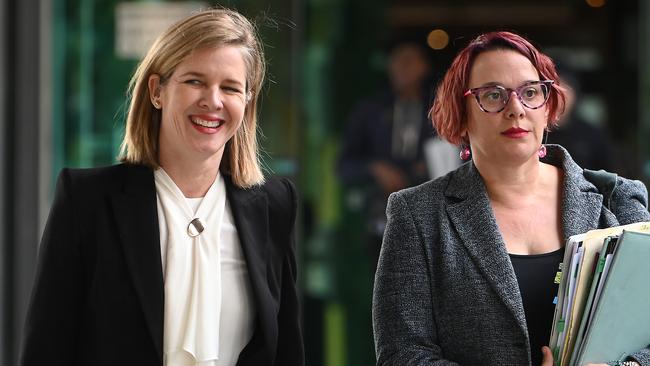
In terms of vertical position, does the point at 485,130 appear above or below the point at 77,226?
above

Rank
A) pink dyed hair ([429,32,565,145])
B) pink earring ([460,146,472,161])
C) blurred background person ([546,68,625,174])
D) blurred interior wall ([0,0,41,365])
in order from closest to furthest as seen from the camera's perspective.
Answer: pink dyed hair ([429,32,565,145])
pink earring ([460,146,472,161])
blurred background person ([546,68,625,174])
blurred interior wall ([0,0,41,365])

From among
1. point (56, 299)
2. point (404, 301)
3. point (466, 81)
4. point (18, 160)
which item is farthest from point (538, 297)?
point (18, 160)

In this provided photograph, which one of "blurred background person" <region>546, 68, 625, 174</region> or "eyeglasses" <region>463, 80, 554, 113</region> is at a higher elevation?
"eyeglasses" <region>463, 80, 554, 113</region>

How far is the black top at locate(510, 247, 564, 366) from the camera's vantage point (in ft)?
9.51

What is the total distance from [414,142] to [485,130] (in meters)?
4.01

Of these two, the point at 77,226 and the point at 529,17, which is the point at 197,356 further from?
the point at 529,17

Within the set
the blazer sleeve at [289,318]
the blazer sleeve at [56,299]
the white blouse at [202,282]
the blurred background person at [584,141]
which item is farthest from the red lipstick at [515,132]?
the blurred background person at [584,141]

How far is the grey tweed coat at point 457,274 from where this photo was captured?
288 centimetres

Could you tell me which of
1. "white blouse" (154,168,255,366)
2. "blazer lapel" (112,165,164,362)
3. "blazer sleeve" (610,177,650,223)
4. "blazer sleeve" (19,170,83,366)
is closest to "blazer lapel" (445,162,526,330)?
"blazer sleeve" (610,177,650,223)

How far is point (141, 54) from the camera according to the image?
7172 mm

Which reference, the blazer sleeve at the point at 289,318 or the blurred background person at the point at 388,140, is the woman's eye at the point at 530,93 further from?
the blurred background person at the point at 388,140

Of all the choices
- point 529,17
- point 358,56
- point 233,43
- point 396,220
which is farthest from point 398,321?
point 529,17

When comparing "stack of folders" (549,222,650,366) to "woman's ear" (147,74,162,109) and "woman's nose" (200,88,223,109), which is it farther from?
"woman's ear" (147,74,162,109)

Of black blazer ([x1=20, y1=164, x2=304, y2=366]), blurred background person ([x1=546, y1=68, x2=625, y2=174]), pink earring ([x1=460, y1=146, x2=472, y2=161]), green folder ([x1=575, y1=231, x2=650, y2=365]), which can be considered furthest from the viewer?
blurred background person ([x1=546, y1=68, x2=625, y2=174])
